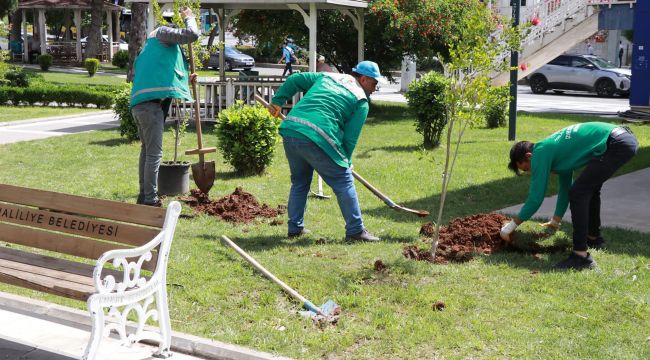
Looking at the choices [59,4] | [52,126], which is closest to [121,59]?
[59,4]

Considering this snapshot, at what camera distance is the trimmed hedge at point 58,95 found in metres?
21.2

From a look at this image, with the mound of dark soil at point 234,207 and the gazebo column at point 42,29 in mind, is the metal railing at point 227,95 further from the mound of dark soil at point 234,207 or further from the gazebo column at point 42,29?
the gazebo column at point 42,29

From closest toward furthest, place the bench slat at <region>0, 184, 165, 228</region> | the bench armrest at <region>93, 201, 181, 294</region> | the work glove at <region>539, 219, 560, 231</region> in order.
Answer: the bench armrest at <region>93, 201, 181, 294</region> → the bench slat at <region>0, 184, 165, 228</region> → the work glove at <region>539, 219, 560, 231</region>

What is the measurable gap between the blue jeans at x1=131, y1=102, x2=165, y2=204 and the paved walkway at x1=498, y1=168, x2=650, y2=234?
3703 millimetres

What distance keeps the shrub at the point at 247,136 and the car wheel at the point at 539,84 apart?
21.3 m

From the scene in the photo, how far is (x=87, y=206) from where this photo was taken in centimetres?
498

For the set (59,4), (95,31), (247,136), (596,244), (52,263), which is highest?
(59,4)

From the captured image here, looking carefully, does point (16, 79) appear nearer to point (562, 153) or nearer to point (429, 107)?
point (429, 107)

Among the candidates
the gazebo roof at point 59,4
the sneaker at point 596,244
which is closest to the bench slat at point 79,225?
the sneaker at point 596,244

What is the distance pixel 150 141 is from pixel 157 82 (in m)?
0.61

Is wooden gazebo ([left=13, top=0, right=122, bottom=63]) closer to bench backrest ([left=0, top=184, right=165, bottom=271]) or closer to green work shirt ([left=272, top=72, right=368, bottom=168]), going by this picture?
green work shirt ([left=272, top=72, right=368, bottom=168])

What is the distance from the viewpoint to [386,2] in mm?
18469

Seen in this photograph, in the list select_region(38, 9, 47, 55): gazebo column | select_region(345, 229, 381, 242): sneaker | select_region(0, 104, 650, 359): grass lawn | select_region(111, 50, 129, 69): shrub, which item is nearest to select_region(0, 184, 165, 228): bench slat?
select_region(0, 104, 650, 359): grass lawn

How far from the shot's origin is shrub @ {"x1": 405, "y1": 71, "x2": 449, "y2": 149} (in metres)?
13.3
